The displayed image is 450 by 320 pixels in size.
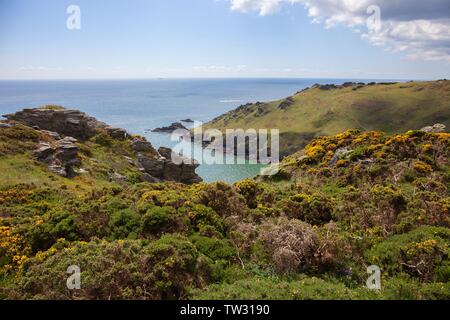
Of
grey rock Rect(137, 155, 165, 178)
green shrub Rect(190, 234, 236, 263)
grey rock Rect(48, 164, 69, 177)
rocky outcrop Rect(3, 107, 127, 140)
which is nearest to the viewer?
green shrub Rect(190, 234, 236, 263)

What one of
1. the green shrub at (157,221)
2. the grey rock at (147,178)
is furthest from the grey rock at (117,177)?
the green shrub at (157,221)

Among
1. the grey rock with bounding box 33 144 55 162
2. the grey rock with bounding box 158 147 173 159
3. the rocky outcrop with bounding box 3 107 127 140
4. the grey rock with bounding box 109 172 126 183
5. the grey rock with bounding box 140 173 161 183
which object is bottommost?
the grey rock with bounding box 140 173 161 183

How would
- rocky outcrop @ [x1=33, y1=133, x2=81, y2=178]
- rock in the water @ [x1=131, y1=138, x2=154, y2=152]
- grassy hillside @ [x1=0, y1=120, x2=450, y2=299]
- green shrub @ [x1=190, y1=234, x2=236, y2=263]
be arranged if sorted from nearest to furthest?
grassy hillside @ [x1=0, y1=120, x2=450, y2=299], green shrub @ [x1=190, y1=234, x2=236, y2=263], rocky outcrop @ [x1=33, y1=133, x2=81, y2=178], rock in the water @ [x1=131, y1=138, x2=154, y2=152]

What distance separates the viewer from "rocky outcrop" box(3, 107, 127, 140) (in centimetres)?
5211

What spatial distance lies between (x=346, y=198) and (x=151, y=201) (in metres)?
13.7

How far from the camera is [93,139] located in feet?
182

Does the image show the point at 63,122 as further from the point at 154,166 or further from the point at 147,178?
the point at 147,178

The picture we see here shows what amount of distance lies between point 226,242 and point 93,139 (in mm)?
44931

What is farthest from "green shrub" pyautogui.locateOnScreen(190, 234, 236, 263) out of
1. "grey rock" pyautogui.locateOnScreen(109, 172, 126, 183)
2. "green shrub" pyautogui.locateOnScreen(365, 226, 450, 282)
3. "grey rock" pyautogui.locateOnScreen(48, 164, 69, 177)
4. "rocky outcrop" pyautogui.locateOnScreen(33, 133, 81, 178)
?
"grey rock" pyautogui.locateOnScreen(109, 172, 126, 183)

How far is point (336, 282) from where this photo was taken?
1399 cm

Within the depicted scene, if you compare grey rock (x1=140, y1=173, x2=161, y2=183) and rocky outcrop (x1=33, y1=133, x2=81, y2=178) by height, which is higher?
rocky outcrop (x1=33, y1=133, x2=81, y2=178)

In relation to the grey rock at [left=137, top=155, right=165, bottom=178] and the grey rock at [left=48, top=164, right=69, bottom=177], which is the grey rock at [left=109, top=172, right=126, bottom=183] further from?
the grey rock at [left=137, top=155, right=165, bottom=178]

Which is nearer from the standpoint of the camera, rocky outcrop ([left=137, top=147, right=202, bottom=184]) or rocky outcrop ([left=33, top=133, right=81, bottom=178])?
A: rocky outcrop ([left=33, top=133, right=81, bottom=178])
